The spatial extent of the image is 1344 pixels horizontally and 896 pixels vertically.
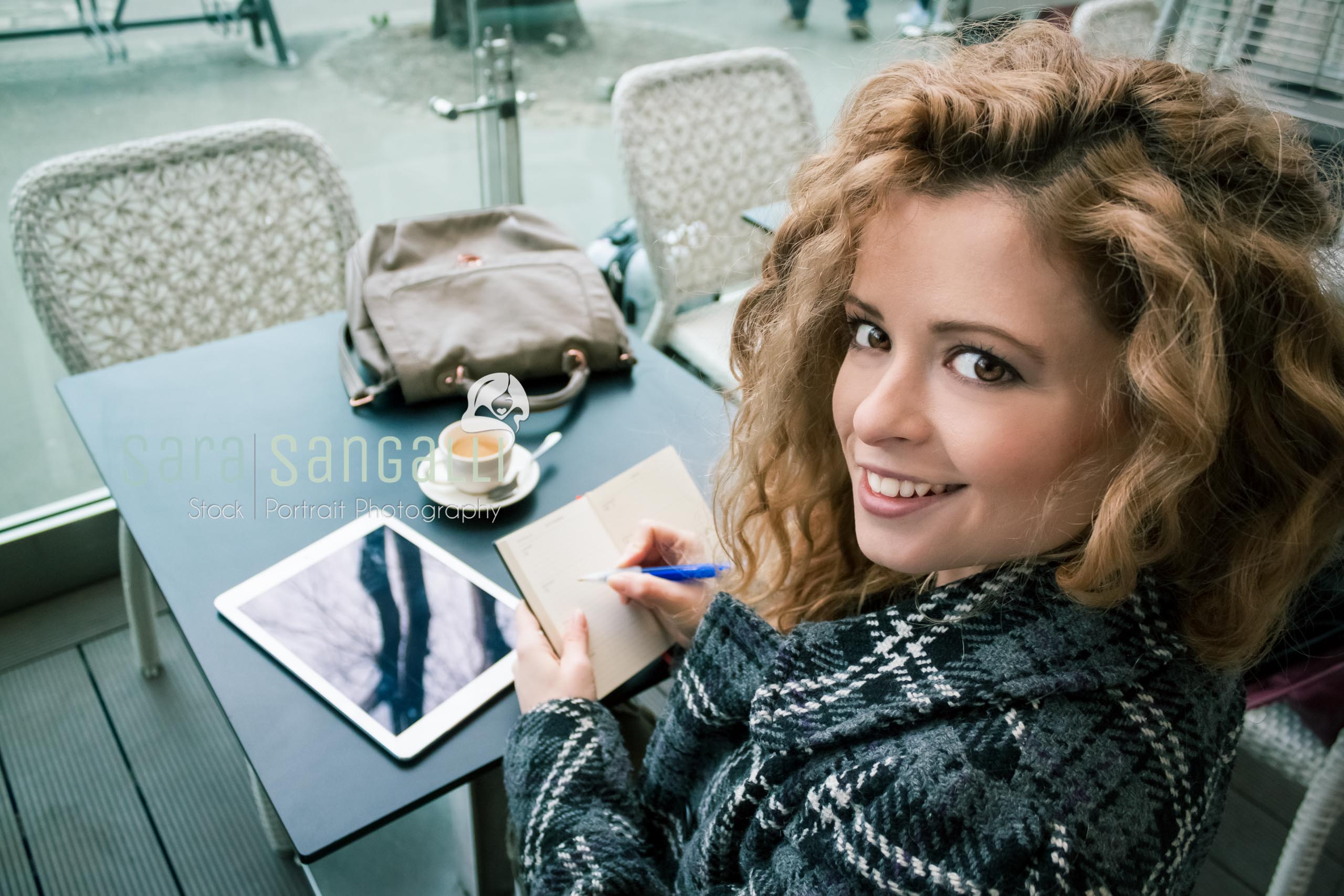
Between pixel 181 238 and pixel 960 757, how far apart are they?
5.22 feet

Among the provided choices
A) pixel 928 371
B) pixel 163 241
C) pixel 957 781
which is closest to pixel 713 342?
pixel 163 241

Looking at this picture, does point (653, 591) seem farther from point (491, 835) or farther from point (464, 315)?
point (464, 315)

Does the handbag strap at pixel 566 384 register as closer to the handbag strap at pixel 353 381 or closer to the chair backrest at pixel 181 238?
the handbag strap at pixel 353 381

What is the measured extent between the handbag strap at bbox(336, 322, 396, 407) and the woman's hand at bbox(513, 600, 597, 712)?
479mm

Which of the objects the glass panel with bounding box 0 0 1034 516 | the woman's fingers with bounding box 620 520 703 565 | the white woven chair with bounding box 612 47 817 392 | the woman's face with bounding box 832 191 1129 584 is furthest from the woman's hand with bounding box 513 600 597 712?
the white woven chair with bounding box 612 47 817 392

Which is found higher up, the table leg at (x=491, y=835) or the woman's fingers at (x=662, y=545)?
the woman's fingers at (x=662, y=545)

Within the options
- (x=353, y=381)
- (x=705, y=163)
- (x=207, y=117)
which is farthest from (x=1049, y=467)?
(x=207, y=117)

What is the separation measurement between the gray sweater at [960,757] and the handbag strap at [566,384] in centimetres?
56

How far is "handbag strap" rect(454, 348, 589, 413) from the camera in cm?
135

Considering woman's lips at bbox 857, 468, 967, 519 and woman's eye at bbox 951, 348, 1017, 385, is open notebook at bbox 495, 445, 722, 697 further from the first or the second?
woman's eye at bbox 951, 348, 1017, 385

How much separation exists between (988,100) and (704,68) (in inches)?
57.9

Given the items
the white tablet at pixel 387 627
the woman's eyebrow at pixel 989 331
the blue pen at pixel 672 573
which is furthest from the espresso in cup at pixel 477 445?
the woman's eyebrow at pixel 989 331

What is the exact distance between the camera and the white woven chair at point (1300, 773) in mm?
1221

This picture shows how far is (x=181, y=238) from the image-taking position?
66.2 inches
